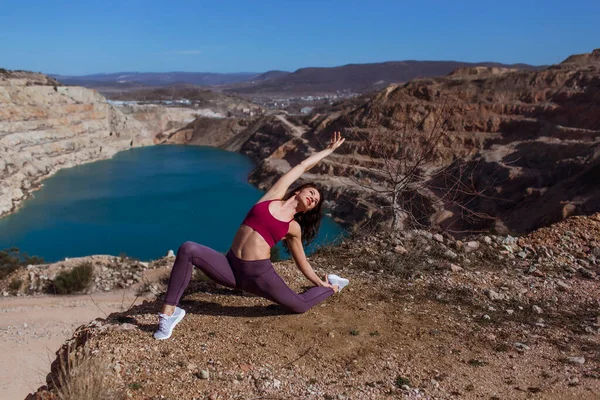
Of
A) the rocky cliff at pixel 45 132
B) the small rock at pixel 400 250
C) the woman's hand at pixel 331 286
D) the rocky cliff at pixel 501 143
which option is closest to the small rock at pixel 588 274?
the small rock at pixel 400 250

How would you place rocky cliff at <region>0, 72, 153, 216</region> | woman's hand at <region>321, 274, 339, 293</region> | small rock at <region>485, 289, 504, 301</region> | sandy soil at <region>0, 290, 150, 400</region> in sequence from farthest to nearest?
rocky cliff at <region>0, 72, 153, 216</region>, sandy soil at <region>0, 290, 150, 400</region>, small rock at <region>485, 289, 504, 301</region>, woman's hand at <region>321, 274, 339, 293</region>

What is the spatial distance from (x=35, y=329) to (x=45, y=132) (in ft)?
133

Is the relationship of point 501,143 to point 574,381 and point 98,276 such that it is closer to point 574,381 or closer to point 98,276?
point 98,276

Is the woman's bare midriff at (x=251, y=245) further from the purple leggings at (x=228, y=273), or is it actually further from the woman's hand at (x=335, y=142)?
the woman's hand at (x=335, y=142)

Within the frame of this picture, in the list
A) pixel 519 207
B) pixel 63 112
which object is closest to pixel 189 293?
pixel 519 207

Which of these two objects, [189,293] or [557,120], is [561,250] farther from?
[557,120]

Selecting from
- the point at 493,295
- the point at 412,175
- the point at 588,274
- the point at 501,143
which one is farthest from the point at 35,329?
the point at 501,143

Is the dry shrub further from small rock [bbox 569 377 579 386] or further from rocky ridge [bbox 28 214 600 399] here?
small rock [bbox 569 377 579 386]

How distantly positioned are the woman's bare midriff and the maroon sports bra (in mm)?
38

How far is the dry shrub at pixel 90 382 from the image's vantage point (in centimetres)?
321

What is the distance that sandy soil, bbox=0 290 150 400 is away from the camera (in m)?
8.95

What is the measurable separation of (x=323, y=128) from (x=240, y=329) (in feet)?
157

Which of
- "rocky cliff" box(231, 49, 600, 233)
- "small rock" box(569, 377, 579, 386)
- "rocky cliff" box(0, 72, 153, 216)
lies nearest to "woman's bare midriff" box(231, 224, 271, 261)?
"small rock" box(569, 377, 579, 386)

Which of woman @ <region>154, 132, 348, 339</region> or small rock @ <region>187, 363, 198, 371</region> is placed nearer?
small rock @ <region>187, 363, 198, 371</region>
